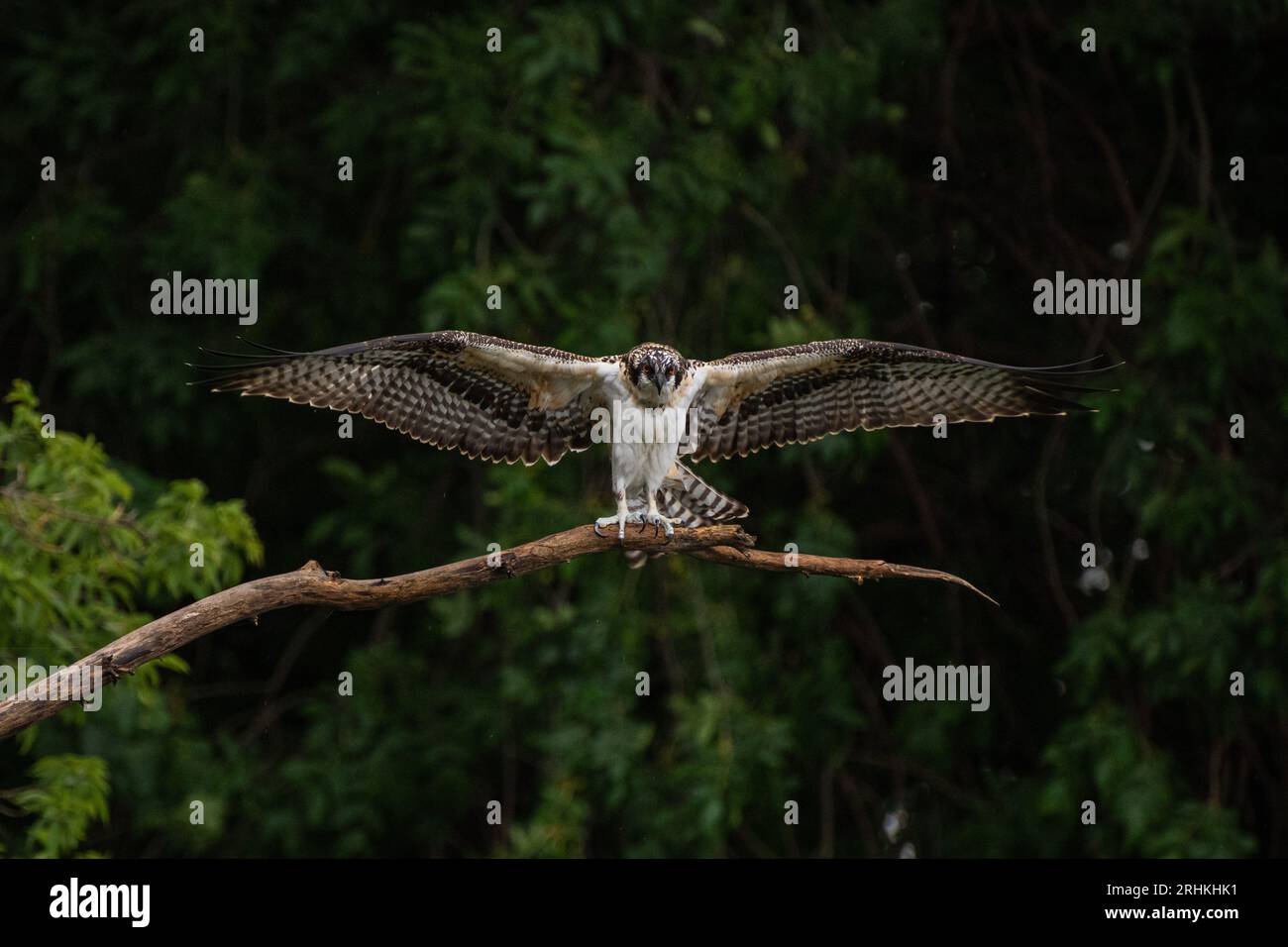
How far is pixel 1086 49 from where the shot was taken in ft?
Answer: 31.9

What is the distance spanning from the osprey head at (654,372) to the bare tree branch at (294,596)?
3.13ft

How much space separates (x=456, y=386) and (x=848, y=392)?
1710 mm

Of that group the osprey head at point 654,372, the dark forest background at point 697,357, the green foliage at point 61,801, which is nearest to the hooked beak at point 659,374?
the osprey head at point 654,372

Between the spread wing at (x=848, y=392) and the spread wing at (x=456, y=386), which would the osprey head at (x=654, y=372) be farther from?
the spread wing at (x=848, y=392)

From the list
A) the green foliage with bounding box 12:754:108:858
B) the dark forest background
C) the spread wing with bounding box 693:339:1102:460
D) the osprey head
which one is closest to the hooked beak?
A: the osprey head

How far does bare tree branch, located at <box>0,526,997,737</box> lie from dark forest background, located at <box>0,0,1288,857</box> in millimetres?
2899

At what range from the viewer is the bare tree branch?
5281 mm

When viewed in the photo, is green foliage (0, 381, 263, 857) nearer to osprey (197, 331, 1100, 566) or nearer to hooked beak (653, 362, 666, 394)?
osprey (197, 331, 1100, 566)

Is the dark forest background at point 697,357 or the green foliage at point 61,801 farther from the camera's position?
the dark forest background at point 697,357

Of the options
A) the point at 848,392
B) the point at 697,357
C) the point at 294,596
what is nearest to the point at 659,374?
the point at 848,392

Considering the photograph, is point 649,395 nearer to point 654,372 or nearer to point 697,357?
point 654,372

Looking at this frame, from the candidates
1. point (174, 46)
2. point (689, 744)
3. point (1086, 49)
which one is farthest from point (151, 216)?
point (1086, 49)

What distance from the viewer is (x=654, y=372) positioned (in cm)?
670

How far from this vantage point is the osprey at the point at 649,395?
654 cm
